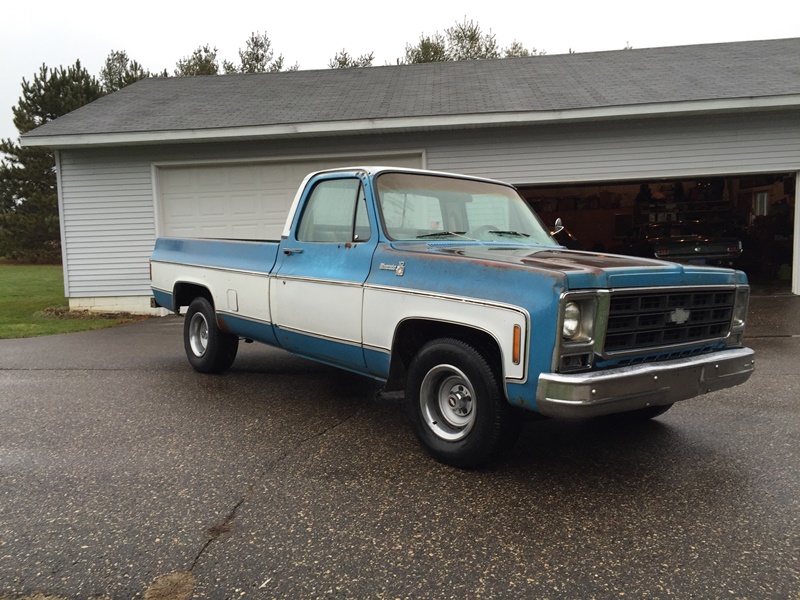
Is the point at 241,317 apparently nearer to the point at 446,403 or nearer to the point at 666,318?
the point at 446,403

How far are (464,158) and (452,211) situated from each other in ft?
23.7

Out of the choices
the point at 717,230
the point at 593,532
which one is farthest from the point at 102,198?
the point at 717,230

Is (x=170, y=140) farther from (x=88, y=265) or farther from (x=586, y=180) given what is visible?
(x=586, y=180)

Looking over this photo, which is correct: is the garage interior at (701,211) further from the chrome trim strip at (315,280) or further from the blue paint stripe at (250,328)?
the chrome trim strip at (315,280)

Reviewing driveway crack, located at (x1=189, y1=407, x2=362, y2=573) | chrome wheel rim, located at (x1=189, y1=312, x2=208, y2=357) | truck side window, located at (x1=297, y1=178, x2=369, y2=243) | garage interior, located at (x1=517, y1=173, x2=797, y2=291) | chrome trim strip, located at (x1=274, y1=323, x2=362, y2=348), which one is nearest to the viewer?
driveway crack, located at (x1=189, y1=407, x2=362, y2=573)

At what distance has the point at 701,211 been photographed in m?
14.2

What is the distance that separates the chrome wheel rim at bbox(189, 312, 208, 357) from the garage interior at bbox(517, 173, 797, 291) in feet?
25.7

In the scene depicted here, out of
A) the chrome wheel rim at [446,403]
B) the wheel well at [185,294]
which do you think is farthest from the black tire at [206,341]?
the chrome wheel rim at [446,403]

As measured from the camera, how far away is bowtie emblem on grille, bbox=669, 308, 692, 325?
11.9ft

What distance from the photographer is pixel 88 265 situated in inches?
480

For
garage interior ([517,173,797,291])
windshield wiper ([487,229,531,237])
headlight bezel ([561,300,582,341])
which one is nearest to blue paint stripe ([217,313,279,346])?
windshield wiper ([487,229,531,237])

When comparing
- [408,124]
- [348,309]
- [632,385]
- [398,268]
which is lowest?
[632,385]

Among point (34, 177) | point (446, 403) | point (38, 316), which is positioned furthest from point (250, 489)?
point (34, 177)

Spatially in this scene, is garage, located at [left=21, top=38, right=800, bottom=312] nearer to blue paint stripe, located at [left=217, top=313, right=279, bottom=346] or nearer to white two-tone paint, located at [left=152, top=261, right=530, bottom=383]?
white two-tone paint, located at [left=152, top=261, right=530, bottom=383]
